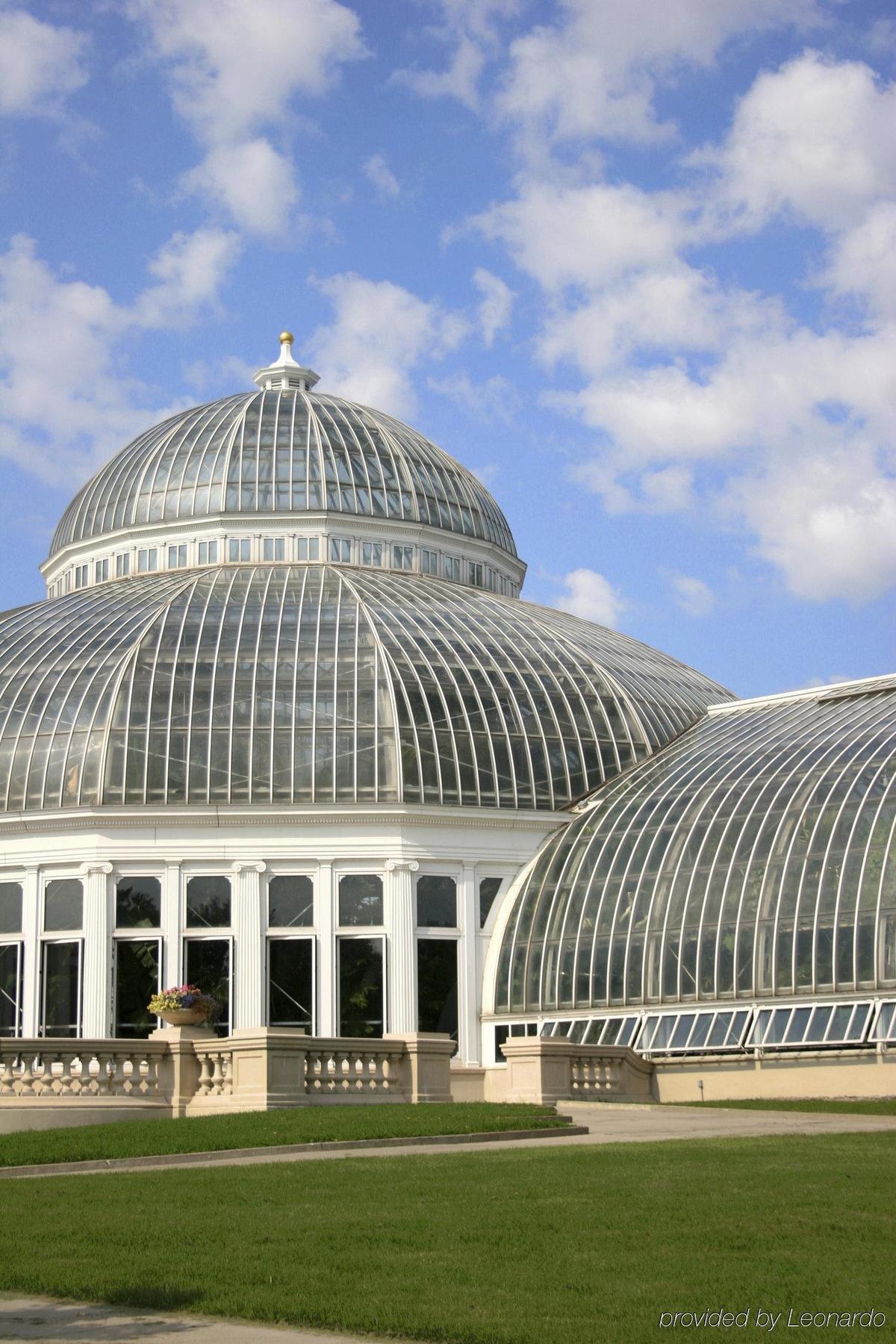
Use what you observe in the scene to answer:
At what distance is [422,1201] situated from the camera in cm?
1878

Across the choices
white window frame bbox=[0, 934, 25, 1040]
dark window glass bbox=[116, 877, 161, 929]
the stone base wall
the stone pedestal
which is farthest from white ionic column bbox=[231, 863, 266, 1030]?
the stone pedestal

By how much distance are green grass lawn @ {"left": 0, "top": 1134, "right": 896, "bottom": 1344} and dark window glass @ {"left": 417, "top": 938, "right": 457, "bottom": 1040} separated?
1044 inches

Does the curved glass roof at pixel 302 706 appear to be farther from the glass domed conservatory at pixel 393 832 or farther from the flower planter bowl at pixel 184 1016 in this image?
the flower planter bowl at pixel 184 1016

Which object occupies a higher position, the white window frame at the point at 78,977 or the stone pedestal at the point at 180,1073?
the white window frame at the point at 78,977

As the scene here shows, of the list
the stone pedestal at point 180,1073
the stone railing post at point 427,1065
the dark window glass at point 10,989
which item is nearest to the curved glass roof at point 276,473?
the dark window glass at point 10,989

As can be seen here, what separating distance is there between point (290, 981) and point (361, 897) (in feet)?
9.92

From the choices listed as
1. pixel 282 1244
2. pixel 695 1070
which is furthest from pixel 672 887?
pixel 282 1244

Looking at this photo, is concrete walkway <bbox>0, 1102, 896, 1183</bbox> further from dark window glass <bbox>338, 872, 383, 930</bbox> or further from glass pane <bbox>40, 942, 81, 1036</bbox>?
glass pane <bbox>40, 942, 81, 1036</bbox>

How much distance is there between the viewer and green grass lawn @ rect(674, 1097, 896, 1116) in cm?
3475

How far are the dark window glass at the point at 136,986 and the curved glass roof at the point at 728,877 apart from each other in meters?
9.59

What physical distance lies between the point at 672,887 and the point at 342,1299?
3356 centimetres

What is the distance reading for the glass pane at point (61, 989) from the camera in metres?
48.2

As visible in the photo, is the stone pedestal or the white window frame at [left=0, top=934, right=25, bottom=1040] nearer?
the stone pedestal

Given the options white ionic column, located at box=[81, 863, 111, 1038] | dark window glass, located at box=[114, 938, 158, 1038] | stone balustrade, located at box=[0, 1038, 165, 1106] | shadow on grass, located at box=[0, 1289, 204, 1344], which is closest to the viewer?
shadow on grass, located at box=[0, 1289, 204, 1344]
